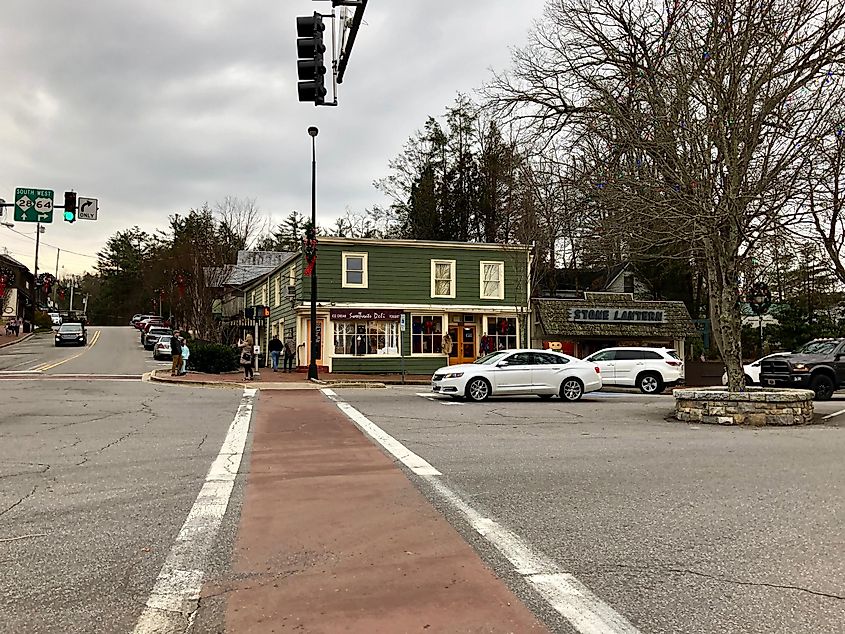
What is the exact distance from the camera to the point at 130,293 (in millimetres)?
98750

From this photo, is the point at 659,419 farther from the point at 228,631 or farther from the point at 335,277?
the point at 335,277

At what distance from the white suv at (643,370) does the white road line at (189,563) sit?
61.3 ft

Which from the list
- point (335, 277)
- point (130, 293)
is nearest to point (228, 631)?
point (335, 277)

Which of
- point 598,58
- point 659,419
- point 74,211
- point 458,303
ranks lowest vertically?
point 659,419

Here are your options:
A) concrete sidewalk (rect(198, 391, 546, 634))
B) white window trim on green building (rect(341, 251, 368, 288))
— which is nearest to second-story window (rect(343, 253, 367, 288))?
white window trim on green building (rect(341, 251, 368, 288))

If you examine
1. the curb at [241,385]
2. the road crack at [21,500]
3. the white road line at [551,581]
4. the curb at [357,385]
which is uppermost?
the curb at [241,385]

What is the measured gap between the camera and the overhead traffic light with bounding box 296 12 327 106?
37.9 feet

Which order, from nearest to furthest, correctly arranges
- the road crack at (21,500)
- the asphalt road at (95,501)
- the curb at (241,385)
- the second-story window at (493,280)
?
the asphalt road at (95,501) < the road crack at (21,500) < the curb at (241,385) < the second-story window at (493,280)

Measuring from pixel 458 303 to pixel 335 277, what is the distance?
555 cm

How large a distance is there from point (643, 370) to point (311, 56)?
1782 centimetres

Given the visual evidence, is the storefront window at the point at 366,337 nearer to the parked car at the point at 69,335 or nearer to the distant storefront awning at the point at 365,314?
the distant storefront awning at the point at 365,314

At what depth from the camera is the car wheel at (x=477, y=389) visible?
19.6 metres

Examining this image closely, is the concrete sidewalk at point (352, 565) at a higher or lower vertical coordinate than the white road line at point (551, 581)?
higher

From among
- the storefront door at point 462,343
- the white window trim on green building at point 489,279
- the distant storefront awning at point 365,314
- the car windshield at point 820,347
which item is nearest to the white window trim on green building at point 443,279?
the white window trim on green building at point 489,279
